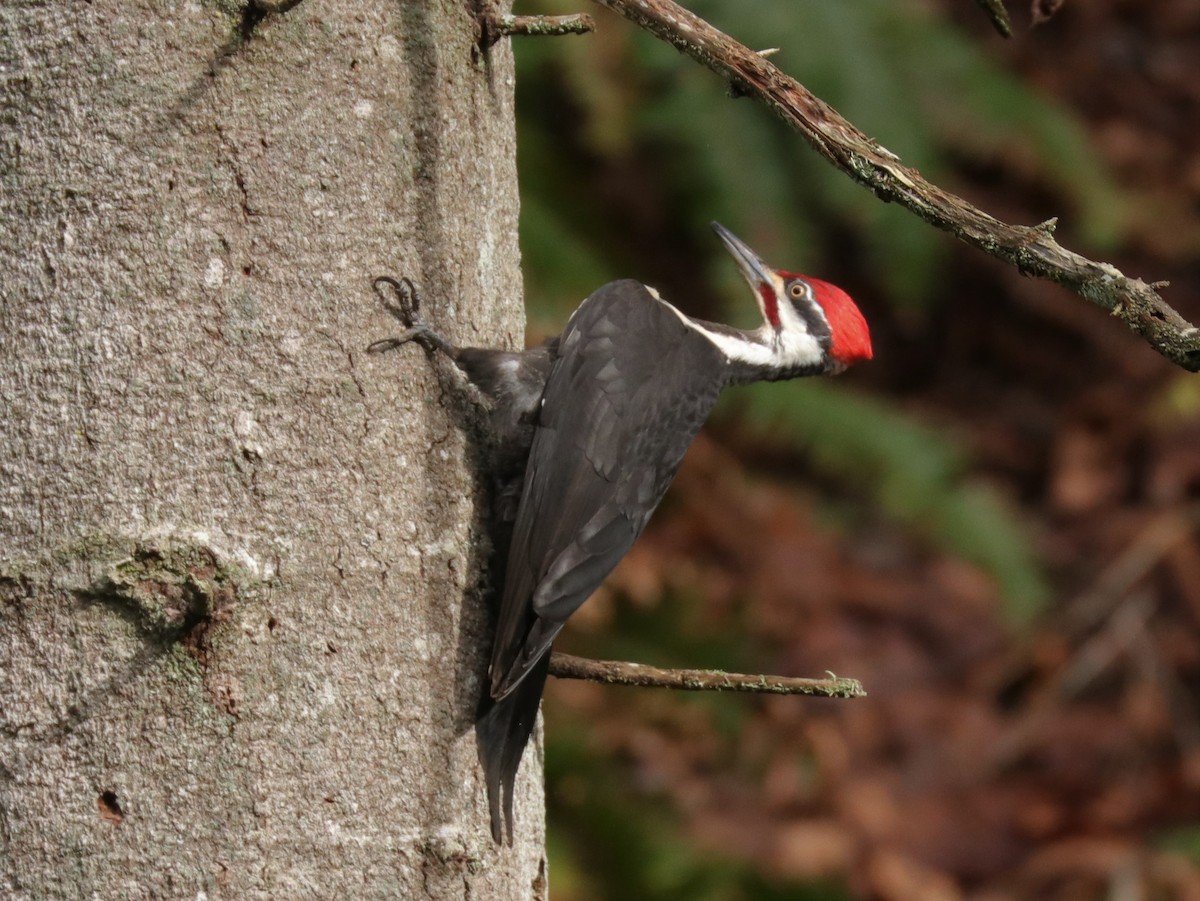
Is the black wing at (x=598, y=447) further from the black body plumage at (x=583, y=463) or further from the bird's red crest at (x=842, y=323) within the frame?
the bird's red crest at (x=842, y=323)

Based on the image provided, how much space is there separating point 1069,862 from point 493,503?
4.43m

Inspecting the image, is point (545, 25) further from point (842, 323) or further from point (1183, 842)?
point (1183, 842)

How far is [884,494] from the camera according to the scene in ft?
19.0

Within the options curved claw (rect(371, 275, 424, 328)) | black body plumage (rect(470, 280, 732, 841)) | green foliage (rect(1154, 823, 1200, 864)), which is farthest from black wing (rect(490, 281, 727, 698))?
green foliage (rect(1154, 823, 1200, 864))

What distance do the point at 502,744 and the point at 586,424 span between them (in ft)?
2.42

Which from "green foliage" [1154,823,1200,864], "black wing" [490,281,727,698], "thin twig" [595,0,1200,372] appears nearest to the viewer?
"thin twig" [595,0,1200,372]

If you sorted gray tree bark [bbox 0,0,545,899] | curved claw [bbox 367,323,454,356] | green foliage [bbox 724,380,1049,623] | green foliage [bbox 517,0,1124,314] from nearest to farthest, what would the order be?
1. gray tree bark [bbox 0,0,545,899]
2. curved claw [bbox 367,323,454,356]
3. green foliage [bbox 517,0,1124,314]
4. green foliage [bbox 724,380,1049,623]

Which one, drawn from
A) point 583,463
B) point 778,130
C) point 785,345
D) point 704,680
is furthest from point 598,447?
point 778,130

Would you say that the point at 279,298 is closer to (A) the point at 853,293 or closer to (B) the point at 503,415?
(B) the point at 503,415

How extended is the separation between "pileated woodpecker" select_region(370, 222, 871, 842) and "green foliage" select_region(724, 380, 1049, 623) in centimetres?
239

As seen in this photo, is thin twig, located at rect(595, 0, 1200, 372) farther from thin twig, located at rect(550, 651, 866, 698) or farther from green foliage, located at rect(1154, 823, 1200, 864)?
green foliage, located at rect(1154, 823, 1200, 864)

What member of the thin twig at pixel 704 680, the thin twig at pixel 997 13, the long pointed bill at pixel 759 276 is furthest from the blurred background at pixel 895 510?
the thin twig at pixel 997 13

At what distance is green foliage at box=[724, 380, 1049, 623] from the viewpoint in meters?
5.52

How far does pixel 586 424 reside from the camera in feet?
8.05
